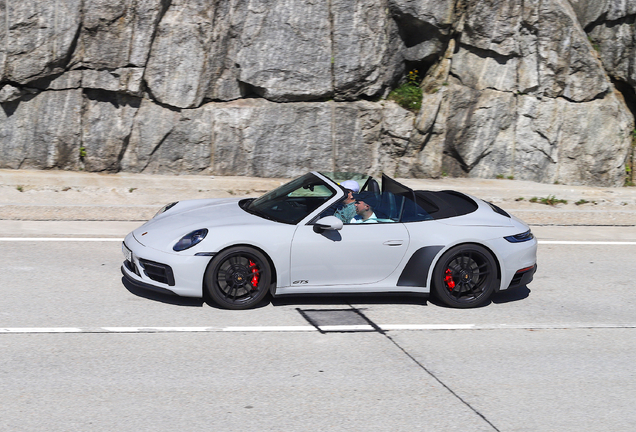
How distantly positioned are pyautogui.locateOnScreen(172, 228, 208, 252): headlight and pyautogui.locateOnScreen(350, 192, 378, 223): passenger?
1.44 m

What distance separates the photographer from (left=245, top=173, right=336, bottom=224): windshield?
23.0ft

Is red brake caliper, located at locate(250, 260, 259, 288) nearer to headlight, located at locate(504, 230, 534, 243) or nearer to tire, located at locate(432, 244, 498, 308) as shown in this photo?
tire, located at locate(432, 244, 498, 308)

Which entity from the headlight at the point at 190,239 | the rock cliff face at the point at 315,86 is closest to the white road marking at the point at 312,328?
the headlight at the point at 190,239

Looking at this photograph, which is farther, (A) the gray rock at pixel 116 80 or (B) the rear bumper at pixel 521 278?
(A) the gray rock at pixel 116 80

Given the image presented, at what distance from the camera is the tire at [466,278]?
7012 millimetres

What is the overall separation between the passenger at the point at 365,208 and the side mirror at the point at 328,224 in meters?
0.29

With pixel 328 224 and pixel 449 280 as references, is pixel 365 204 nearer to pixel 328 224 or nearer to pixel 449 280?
pixel 328 224

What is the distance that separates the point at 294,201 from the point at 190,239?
1256 millimetres

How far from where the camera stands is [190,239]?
662cm

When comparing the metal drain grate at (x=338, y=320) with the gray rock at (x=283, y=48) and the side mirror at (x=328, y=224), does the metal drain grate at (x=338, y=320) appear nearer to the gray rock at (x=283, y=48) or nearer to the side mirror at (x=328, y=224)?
the side mirror at (x=328, y=224)

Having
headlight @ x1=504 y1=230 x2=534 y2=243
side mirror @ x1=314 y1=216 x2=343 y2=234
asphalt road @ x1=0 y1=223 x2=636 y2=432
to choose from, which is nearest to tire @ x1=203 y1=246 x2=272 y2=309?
asphalt road @ x1=0 y1=223 x2=636 y2=432

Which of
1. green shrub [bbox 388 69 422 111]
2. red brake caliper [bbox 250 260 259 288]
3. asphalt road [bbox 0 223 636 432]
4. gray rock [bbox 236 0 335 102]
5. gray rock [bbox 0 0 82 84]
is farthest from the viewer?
green shrub [bbox 388 69 422 111]

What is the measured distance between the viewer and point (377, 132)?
14.1m

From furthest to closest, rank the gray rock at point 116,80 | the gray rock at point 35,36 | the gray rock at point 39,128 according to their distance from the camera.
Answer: the gray rock at point 116,80 < the gray rock at point 39,128 < the gray rock at point 35,36
